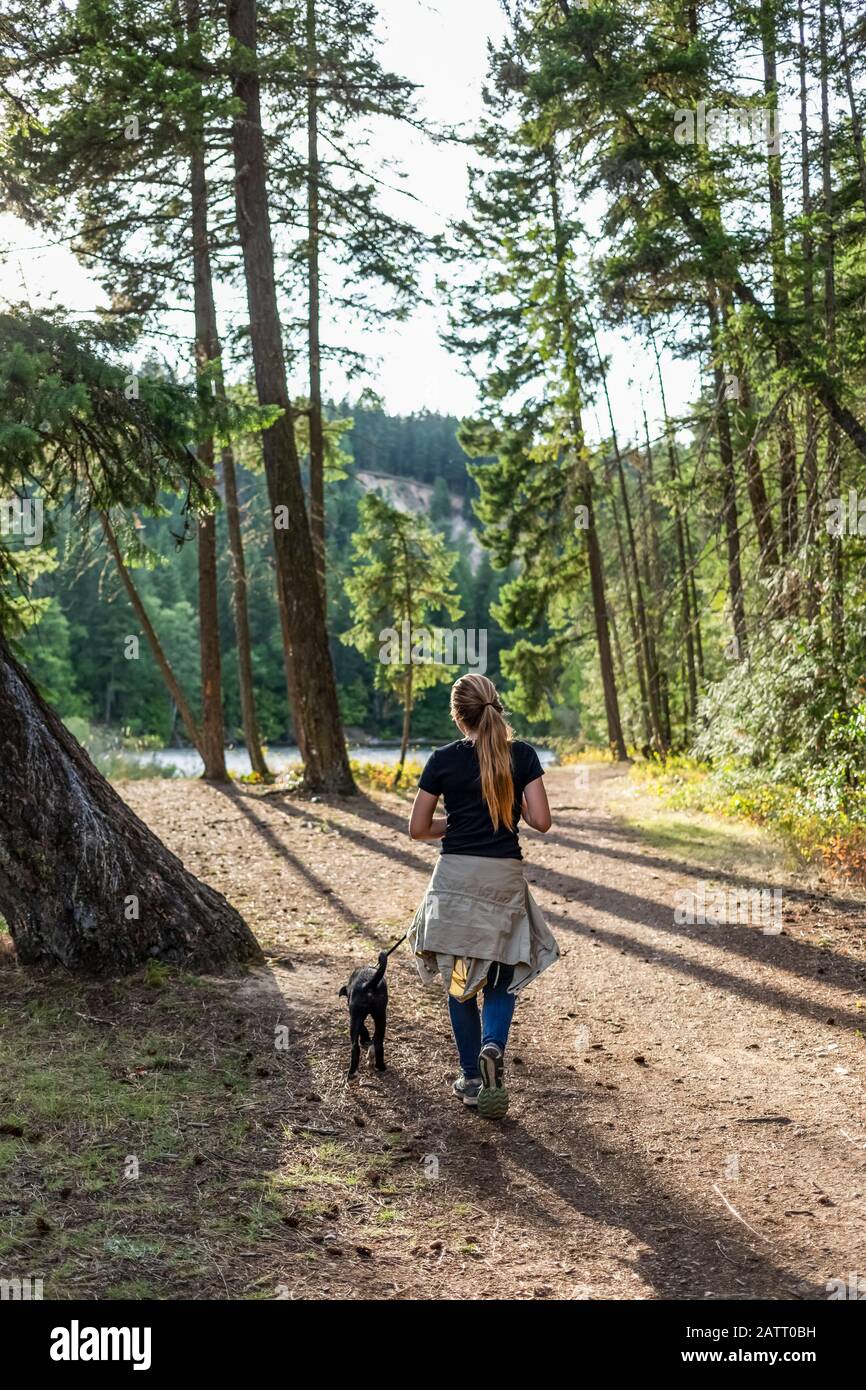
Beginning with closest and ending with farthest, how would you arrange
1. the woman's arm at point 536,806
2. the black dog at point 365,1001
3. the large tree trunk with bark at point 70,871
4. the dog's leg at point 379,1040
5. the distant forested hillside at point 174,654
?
the woman's arm at point 536,806 < the black dog at point 365,1001 < the dog's leg at point 379,1040 < the large tree trunk with bark at point 70,871 < the distant forested hillside at point 174,654

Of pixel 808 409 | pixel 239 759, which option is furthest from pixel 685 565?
pixel 239 759

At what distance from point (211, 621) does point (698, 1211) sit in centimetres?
1498

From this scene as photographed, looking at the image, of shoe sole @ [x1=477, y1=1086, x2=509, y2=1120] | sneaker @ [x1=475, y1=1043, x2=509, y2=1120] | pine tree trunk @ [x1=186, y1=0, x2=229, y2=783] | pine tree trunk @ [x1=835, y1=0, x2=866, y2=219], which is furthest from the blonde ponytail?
pine tree trunk @ [x1=186, y1=0, x2=229, y2=783]

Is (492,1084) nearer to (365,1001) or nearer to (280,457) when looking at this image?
(365,1001)

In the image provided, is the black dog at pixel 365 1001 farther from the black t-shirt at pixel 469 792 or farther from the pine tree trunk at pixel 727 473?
the pine tree trunk at pixel 727 473

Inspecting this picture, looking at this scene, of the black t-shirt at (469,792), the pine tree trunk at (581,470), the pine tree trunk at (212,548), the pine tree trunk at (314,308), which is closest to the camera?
the black t-shirt at (469,792)

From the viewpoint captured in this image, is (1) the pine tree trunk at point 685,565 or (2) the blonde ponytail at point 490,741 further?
(1) the pine tree trunk at point 685,565

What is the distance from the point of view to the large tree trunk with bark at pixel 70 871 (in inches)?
268

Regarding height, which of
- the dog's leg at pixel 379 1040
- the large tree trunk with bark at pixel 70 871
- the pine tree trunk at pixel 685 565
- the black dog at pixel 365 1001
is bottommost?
the dog's leg at pixel 379 1040

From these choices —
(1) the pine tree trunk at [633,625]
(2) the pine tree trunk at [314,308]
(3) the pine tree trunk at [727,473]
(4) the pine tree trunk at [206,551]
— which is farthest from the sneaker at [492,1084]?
(1) the pine tree trunk at [633,625]

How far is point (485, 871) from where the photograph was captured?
530 centimetres

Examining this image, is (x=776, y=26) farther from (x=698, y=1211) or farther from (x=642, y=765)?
(x=642, y=765)

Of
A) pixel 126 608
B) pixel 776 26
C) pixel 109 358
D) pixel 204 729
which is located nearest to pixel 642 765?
pixel 204 729

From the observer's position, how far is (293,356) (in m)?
19.0
